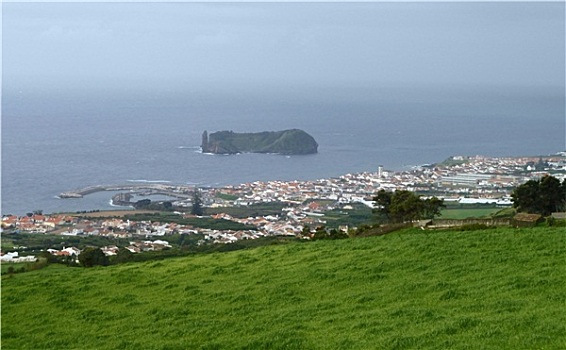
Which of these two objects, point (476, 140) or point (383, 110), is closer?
point (476, 140)

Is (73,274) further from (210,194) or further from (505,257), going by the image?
(210,194)

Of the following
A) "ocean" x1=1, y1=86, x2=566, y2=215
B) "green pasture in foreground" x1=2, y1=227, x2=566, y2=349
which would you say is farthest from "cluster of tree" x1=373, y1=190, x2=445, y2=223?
"ocean" x1=1, y1=86, x2=566, y2=215

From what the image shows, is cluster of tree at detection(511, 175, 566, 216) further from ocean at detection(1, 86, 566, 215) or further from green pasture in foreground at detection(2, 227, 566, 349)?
ocean at detection(1, 86, 566, 215)

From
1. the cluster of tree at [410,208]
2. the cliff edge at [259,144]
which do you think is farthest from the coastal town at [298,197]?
the cliff edge at [259,144]

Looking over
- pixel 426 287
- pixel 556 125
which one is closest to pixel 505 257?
pixel 426 287

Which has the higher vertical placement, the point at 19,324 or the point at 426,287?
the point at 426,287

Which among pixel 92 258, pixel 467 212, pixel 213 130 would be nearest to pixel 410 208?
pixel 92 258
